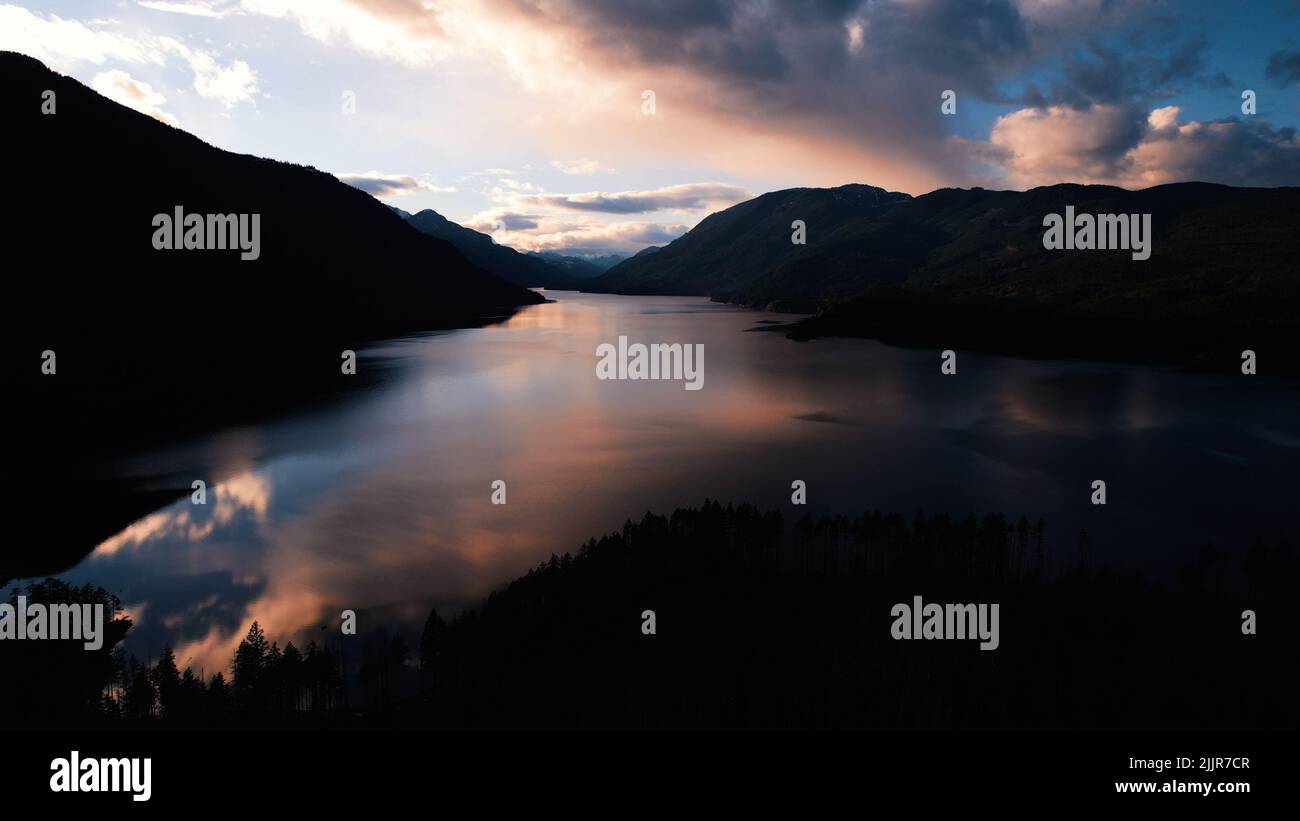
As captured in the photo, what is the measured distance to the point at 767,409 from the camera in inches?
4082

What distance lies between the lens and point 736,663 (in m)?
34.7

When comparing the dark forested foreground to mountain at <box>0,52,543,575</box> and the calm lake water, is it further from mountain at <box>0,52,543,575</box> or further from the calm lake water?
mountain at <box>0,52,543,575</box>

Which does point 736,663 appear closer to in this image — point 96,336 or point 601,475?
point 601,475

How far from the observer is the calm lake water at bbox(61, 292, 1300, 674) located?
4612 centimetres

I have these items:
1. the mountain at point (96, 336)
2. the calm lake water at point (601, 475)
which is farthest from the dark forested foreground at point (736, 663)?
the mountain at point (96, 336)

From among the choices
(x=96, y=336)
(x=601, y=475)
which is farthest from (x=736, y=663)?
(x=96, y=336)

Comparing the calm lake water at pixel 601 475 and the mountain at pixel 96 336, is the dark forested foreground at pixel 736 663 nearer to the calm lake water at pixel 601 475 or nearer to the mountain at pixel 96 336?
the calm lake water at pixel 601 475

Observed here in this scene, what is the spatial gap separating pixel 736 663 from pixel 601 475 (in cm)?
3663

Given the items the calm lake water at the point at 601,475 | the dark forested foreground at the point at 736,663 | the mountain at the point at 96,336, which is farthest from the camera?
the mountain at the point at 96,336

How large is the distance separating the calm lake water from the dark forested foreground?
Result: 4848mm

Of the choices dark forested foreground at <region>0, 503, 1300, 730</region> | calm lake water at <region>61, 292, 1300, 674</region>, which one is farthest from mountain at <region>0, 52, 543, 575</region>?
dark forested foreground at <region>0, 503, 1300, 730</region>

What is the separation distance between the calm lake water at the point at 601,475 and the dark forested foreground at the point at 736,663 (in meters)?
4.85

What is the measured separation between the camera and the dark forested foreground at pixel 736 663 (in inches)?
1217
